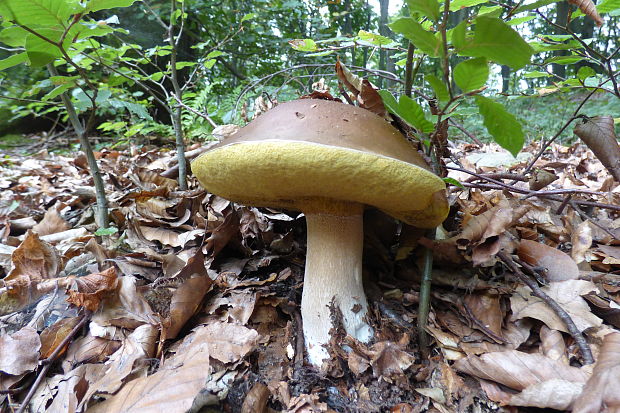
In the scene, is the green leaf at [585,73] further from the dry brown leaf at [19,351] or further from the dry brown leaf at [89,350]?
the dry brown leaf at [19,351]

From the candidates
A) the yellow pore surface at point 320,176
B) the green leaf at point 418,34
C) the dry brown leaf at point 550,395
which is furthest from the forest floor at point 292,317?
the green leaf at point 418,34

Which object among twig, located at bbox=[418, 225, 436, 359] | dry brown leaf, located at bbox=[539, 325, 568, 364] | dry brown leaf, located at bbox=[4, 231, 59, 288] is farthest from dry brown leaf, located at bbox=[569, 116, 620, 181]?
dry brown leaf, located at bbox=[4, 231, 59, 288]

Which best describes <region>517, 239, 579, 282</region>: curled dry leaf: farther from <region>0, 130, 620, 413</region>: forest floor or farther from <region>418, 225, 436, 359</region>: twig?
<region>418, 225, 436, 359</region>: twig

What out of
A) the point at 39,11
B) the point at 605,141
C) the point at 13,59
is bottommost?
the point at 605,141

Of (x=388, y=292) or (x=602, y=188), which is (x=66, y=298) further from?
(x=602, y=188)

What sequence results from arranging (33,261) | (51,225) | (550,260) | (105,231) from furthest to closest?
1. (51,225)
2. (105,231)
3. (33,261)
4. (550,260)

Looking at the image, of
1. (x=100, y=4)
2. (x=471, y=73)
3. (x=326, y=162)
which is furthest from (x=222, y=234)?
(x=471, y=73)

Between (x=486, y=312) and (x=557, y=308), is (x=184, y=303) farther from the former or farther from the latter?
(x=557, y=308)
